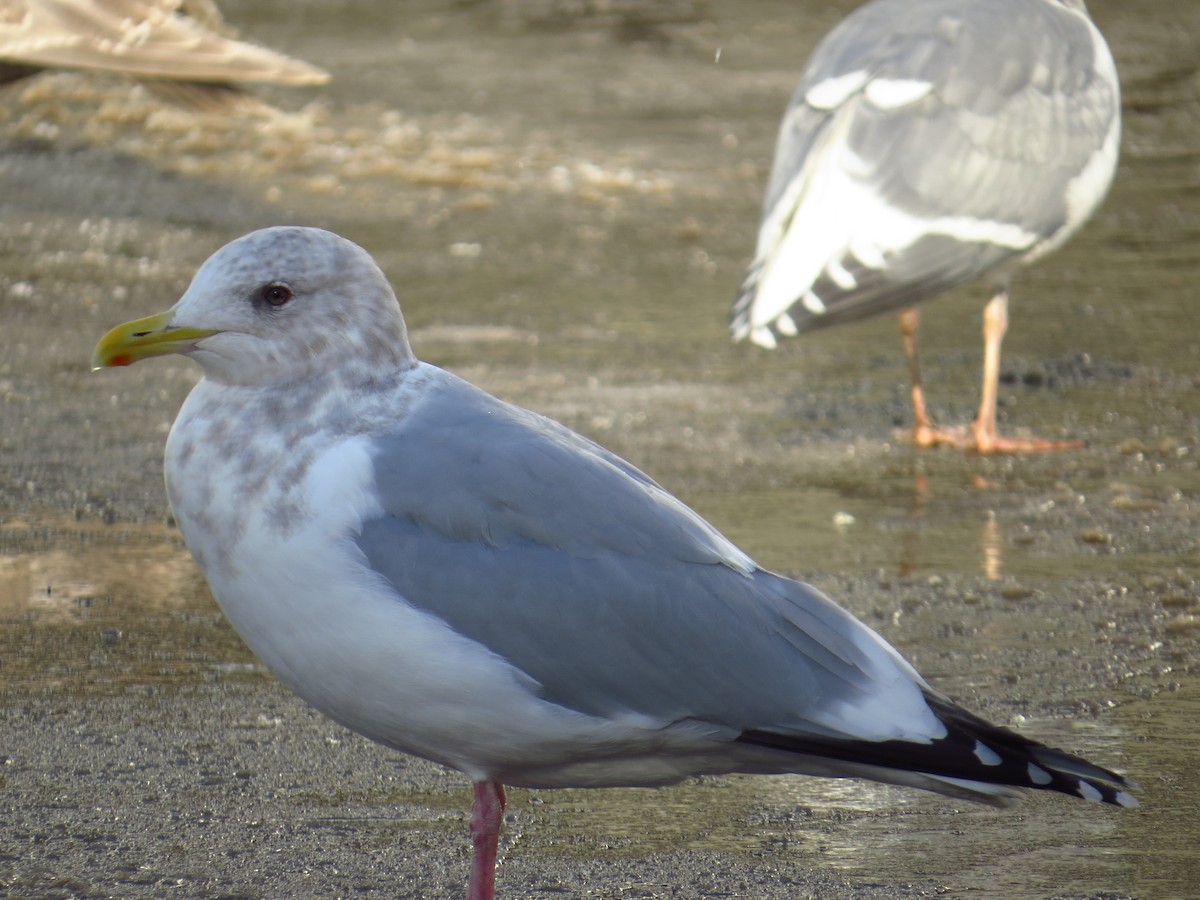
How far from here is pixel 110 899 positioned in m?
3.46

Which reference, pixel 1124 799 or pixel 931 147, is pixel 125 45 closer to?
pixel 1124 799

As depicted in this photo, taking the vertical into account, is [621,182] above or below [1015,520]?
below

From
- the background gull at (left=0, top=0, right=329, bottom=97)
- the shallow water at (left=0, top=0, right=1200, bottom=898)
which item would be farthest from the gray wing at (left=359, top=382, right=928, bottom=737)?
the background gull at (left=0, top=0, right=329, bottom=97)

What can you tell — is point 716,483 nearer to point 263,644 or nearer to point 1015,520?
point 1015,520

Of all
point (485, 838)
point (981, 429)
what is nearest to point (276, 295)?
point (485, 838)

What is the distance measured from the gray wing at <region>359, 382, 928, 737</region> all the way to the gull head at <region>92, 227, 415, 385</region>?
0.21 metres

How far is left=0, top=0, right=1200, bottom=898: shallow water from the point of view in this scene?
3.75 metres

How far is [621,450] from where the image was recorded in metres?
6.35

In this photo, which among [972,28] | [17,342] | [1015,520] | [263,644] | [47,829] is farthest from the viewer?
[17,342]

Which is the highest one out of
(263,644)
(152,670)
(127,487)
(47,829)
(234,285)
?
(234,285)

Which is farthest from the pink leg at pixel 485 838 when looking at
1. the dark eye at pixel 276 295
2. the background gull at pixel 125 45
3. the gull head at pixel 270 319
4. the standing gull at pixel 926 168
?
the standing gull at pixel 926 168

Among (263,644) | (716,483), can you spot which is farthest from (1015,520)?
(263,644)

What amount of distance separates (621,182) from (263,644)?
763cm

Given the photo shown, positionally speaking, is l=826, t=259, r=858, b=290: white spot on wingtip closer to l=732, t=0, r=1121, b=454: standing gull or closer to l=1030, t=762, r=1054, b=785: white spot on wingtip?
l=732, t=0, r=1121, b=454: standing gull
